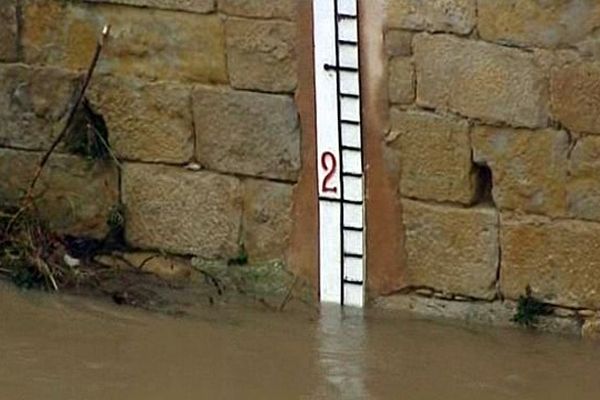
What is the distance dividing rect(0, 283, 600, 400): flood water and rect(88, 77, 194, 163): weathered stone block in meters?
0.59

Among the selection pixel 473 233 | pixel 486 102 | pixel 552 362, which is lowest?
pixel 552 362

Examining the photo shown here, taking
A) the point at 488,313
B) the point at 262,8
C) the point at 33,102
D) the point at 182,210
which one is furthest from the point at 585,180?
the point at 33,102

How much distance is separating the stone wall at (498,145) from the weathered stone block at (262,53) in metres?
0.39

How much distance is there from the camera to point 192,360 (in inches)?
232

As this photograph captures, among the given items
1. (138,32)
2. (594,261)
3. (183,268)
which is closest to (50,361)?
(183,268)

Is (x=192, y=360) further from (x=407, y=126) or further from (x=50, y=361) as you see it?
(x=407, y=126)

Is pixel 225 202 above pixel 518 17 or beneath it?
beneath

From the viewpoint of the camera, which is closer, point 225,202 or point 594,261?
point 594,261

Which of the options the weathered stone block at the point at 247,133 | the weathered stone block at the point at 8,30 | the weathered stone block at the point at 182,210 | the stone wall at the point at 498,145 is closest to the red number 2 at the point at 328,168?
the weathered stone block at the point at 247,133

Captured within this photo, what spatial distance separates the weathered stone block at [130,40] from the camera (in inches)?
252

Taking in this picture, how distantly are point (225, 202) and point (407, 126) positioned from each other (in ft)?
2.57

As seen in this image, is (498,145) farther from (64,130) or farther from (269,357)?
(64,130)

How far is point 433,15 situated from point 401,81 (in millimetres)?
260

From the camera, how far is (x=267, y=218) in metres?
6.42
